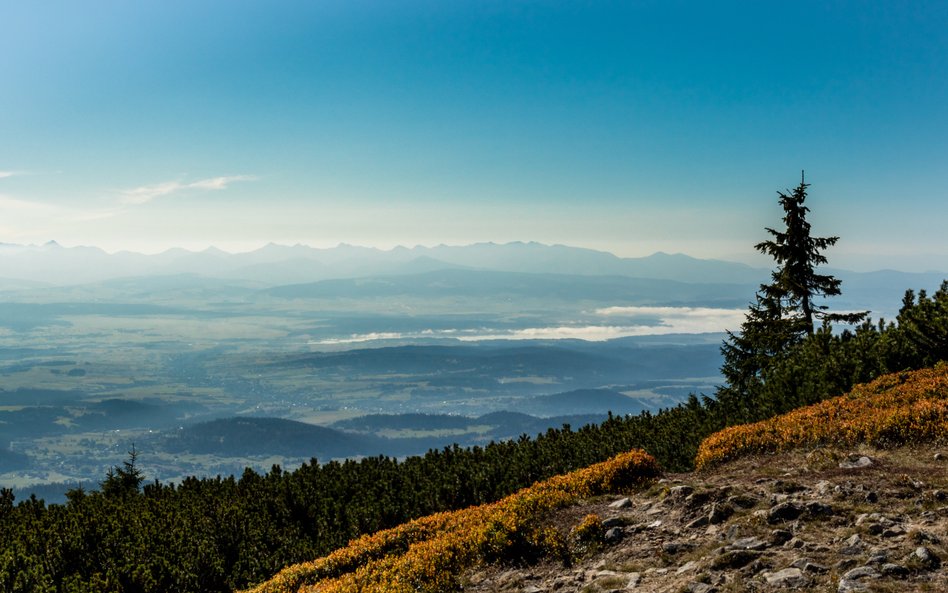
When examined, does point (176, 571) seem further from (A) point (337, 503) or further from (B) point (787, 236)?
(B) point (787, 236)

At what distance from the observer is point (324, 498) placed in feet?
67.9

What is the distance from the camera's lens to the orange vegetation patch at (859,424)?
15.0 m

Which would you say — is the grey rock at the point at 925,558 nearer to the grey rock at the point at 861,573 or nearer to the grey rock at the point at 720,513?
the grey rock at the point at 861,573

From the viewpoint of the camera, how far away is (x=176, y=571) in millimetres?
15016

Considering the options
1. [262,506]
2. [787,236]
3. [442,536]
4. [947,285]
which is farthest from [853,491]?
[787,236]

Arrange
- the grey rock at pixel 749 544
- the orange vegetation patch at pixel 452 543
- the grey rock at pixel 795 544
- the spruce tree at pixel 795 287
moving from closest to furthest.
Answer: the grey rock at pixel 795 544 → the grey rock at pixel 749 544 → the orange vegetation patch at pixel 452 543 → the spruce tree at pixel 795 287

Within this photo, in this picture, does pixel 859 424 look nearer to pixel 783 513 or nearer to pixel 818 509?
pixel 818 509

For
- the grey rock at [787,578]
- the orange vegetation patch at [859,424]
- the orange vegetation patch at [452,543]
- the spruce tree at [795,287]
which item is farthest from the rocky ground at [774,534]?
the spruce tree at [795,287]

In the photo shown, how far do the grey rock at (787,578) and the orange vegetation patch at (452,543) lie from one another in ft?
14.4

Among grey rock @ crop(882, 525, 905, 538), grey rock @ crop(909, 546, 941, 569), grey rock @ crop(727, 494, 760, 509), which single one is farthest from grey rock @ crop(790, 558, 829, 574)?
grey rock @ crop(727, 494, 760, 509)

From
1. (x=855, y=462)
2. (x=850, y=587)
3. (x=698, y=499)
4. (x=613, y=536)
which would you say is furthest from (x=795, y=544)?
(x=855, y=462)

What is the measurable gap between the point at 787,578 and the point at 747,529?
224 cm

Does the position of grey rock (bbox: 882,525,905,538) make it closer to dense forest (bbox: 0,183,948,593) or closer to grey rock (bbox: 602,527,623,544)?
grey rock (bbox: 602,527,623,544)

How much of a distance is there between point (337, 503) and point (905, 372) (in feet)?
68.0
